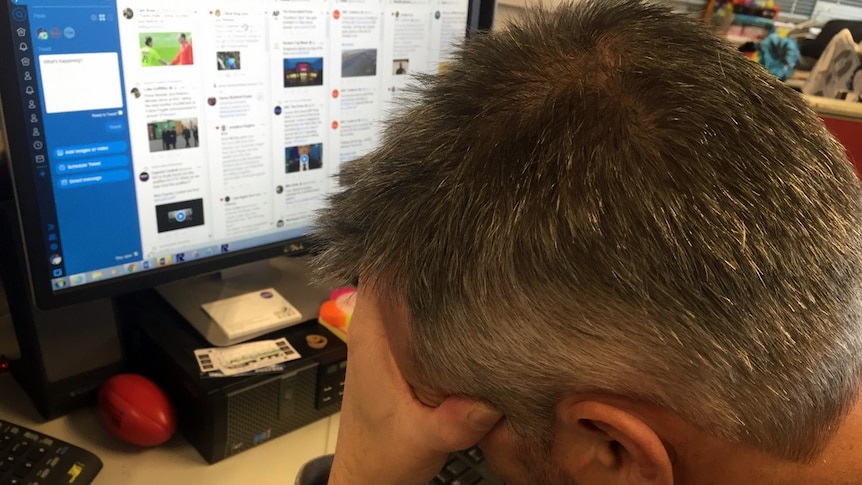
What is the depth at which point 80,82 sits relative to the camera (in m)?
0.63

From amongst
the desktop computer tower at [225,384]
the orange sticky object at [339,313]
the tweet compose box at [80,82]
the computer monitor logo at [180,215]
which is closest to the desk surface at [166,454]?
the desktop computer tower at [225,384]

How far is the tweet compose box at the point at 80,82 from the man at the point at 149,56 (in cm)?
2

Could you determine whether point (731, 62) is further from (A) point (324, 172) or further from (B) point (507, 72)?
(A) point (324, 172)

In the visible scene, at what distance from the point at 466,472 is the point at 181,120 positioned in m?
0.47

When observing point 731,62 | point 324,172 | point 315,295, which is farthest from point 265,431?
point 731,62

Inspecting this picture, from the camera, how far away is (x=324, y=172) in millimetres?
856

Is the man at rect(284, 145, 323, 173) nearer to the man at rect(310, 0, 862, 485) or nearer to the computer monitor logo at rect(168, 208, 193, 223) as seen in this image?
the computer monitor logo at rect(168, 208, 193, 223)

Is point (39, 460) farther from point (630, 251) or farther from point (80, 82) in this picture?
point (630, 251)

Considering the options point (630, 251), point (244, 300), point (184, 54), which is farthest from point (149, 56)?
point (630, 251)

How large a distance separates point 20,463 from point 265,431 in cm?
24

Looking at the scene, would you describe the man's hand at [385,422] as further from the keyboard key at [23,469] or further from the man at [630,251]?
the keyboard key at [23,469]

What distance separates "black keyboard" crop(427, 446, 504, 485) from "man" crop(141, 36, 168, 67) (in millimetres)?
496

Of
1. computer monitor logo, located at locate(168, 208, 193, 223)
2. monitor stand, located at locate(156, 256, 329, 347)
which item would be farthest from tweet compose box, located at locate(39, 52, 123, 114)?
monitor stand, located at locate(156, 256, 329, 347)

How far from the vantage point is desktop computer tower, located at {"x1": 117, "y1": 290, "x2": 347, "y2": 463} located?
739 mm
